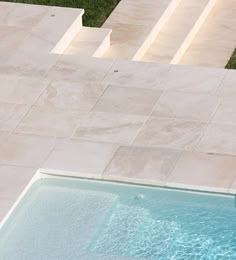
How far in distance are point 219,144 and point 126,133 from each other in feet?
2.74

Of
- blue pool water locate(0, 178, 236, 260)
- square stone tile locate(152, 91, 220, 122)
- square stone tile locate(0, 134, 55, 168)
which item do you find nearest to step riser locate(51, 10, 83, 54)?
square stone tile locate(152, 91, 220, 122)

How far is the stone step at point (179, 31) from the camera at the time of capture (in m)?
10.3

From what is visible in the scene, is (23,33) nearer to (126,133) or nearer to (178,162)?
(126,133)

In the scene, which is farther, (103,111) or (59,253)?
(103,111)

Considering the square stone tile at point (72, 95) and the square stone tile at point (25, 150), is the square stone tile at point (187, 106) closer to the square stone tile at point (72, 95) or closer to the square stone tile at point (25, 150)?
the square stone tile at point (72, 95)

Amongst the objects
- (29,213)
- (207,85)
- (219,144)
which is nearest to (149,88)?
(207,85)

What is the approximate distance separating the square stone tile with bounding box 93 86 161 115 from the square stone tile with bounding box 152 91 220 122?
9 centimetres

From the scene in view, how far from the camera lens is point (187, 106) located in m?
8.77

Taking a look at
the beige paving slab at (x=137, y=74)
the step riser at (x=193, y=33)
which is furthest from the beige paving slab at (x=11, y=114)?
the step riser at (x=193, y=33)

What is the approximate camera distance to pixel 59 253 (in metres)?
7.17

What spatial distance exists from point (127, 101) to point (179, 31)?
6.79ft

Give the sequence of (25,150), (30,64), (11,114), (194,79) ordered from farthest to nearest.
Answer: (30,64) < (194,79) < (11,114) < (25,150)

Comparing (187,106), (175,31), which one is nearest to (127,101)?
(187,106)

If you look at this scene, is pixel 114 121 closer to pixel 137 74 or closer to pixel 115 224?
pixel 137 74
